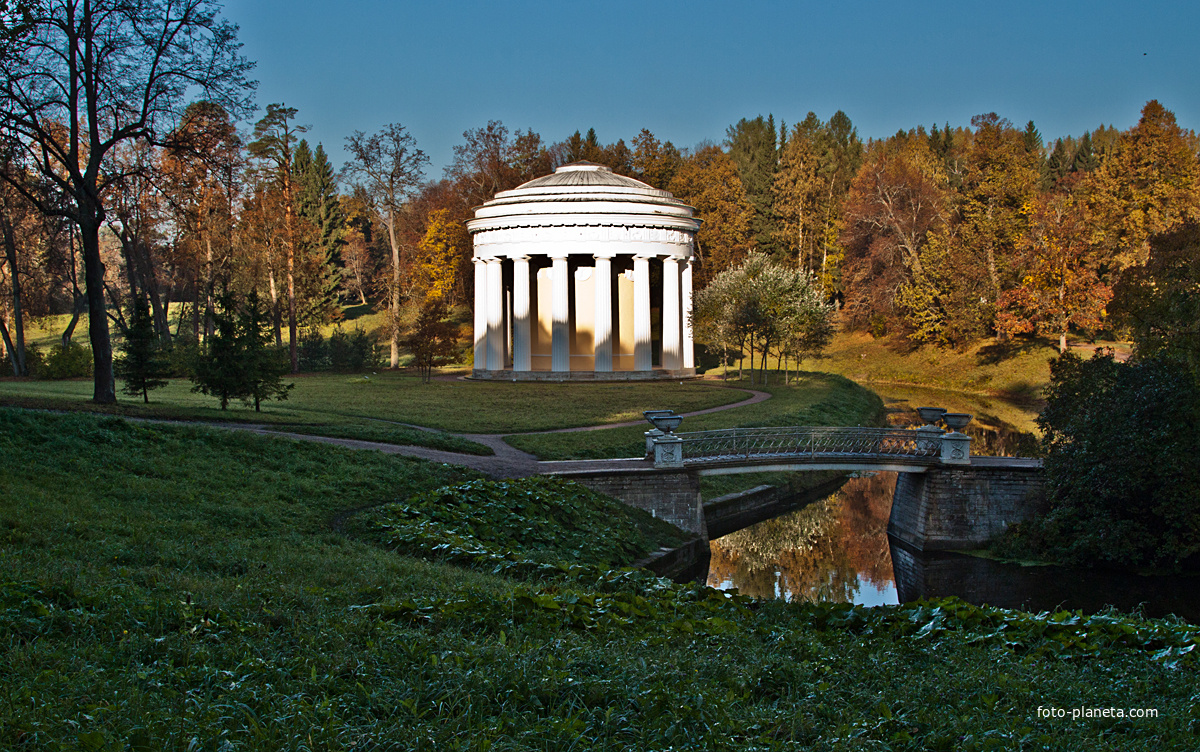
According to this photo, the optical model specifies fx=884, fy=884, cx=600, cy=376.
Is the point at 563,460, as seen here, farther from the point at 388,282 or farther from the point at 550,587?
the point at 388,282

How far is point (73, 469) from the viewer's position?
14062 mm

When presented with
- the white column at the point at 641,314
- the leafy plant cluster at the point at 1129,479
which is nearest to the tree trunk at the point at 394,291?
the white column at the point at 641,314

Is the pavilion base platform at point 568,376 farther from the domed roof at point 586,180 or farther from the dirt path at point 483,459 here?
the dirt path at point 483,459

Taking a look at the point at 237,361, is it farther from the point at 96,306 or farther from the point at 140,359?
the point at 96,306

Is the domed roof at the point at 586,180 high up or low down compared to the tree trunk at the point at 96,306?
up

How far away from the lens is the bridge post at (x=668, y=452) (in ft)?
66.1

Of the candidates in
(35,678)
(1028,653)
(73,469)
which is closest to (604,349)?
(73,469)

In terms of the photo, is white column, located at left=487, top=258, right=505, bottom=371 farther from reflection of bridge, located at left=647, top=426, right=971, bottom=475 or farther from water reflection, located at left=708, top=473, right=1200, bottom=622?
reflection of bridge, located at left=647, top=426, right=971, bottom=475

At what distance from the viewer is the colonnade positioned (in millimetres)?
46469

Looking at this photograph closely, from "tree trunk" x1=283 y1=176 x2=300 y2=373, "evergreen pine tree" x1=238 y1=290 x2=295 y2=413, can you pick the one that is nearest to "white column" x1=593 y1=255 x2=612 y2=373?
"tree trunk" x1=283 y1=176 x2=300 y2=373

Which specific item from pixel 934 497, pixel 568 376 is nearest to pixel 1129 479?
pixel 934 497

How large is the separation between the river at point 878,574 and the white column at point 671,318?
890 inches

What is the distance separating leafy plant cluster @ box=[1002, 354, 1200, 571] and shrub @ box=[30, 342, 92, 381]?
38734 mm

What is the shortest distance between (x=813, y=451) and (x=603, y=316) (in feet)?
85.6
